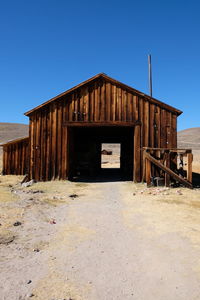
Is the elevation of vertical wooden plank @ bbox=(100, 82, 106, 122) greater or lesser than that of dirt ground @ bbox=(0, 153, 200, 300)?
greater

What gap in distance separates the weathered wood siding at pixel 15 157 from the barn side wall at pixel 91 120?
13.7ft

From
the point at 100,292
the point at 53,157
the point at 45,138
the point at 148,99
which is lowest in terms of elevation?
the point at 100,292

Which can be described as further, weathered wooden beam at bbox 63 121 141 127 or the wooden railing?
weathered wooden beam at bbox 63 121 141 127

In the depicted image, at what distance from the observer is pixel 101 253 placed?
14.5 feet

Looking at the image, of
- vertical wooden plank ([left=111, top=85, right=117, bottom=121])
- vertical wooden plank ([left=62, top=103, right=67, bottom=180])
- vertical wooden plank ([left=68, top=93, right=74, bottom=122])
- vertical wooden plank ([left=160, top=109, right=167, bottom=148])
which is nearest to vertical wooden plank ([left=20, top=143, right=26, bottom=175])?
vertical wooden plank ([left=62, top=103, right=67, bottom=180])

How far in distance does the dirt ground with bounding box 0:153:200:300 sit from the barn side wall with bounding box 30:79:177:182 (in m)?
5.92

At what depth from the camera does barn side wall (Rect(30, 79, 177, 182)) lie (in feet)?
46.8

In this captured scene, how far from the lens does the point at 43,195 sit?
10359 millimetres

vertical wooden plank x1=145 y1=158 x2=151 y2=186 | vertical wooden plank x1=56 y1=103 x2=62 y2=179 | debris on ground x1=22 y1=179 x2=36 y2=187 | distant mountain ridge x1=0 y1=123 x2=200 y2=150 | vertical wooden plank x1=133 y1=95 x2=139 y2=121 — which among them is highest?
distant mountain ridge x1=0 y1=123 x2=200 y2=150

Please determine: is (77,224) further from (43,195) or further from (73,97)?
(73,97)

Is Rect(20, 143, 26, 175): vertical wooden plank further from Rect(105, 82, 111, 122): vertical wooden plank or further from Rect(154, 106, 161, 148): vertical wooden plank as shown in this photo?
Rect(154, 106, 161, 148): vertical wooden plank

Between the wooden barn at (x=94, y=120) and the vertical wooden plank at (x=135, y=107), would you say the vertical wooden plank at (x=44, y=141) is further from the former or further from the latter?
the vertical wooden plank at (x=135, y=107)

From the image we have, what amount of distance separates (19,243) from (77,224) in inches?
69.7

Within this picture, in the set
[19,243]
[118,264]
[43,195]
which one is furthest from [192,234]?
[43,195]
